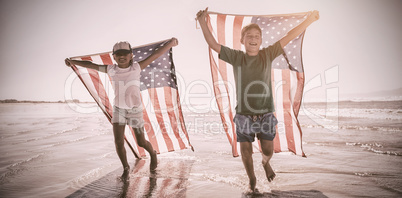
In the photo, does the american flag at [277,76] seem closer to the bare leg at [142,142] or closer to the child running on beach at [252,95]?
the child running on beach at [252,95]

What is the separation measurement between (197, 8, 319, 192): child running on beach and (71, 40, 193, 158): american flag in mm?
1820

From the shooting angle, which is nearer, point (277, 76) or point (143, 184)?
point (143, 184)

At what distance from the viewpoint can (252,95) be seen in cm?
256

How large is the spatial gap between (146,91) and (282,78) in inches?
112

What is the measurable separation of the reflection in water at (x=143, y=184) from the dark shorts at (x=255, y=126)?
112 cm

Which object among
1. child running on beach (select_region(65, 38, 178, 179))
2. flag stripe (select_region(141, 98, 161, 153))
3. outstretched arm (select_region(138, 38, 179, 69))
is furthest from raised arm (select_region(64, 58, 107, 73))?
flag stripe (select_region(141, 98, 161, 153))

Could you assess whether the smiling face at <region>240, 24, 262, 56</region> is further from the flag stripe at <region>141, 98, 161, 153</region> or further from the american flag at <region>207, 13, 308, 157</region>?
the flag stripe at <region>141, 98, 161, 153</region>

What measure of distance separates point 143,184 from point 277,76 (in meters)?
2.96

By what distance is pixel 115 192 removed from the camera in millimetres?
2635

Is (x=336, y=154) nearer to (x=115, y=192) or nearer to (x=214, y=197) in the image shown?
(x=214, y=197)

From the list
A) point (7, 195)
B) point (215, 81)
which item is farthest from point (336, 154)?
point (7, 195)

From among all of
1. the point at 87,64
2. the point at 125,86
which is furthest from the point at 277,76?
the point at 87,64

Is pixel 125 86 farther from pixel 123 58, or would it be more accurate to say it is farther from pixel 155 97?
pixel 155 97

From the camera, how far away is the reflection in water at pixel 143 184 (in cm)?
258
